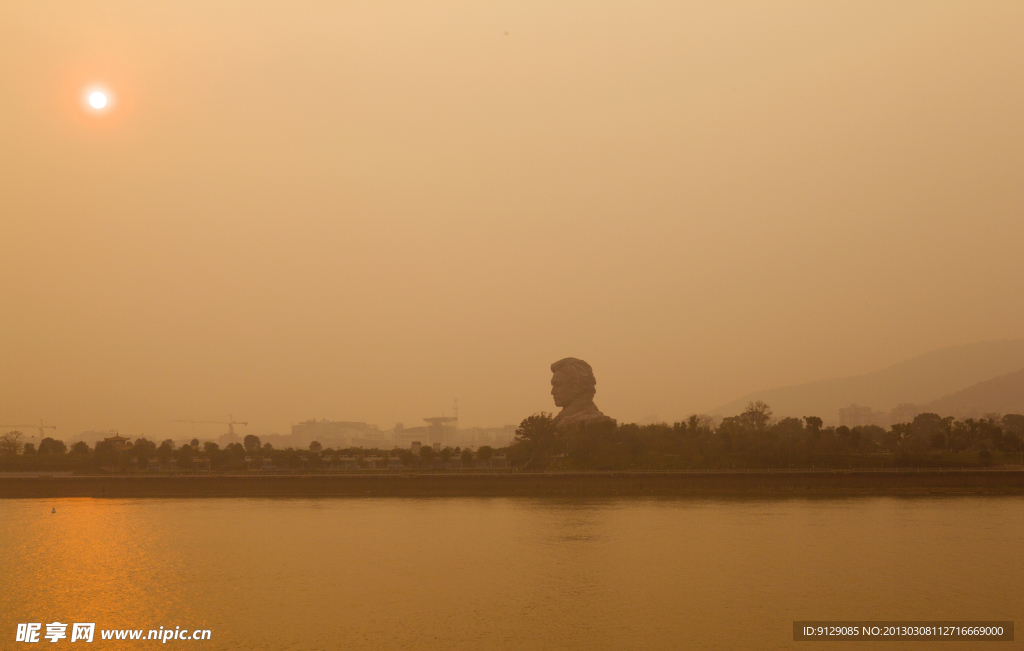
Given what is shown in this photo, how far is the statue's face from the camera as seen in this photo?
87625mm

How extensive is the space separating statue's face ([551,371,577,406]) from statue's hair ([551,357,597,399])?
41 cm

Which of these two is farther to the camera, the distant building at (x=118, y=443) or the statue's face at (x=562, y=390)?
the statue's face at (x=562, y=390)

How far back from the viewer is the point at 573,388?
87500mm

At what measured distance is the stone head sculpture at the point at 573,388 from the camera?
284 feet

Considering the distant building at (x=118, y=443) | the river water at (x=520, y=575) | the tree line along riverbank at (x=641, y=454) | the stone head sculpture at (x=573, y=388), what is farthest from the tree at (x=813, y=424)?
the distant building at (x=118, y=443)

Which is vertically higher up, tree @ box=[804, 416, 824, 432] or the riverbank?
tree @ box=[804, 416, 824, 432]

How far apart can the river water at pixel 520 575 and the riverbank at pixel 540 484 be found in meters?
9.86

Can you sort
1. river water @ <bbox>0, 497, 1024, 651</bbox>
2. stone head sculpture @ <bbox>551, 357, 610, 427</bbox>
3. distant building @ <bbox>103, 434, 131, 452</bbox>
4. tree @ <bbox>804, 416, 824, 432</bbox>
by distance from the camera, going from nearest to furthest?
river water @ <bbox>0, 497, 1024, 651</bbox>
tree @ <bbox>804, 416, 824, 432</bbox>
distant building @ <bbox>103, 434, 131, 452</bbox>
stone head sculpture @ <bbox>551, 357, 610, 427</bbox>

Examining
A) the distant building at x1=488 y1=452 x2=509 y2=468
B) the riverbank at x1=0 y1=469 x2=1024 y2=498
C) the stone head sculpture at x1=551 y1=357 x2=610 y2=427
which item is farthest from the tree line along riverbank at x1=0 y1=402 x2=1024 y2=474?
the stone head sculpture at x1=551 y1=357 x2=610 y2=427

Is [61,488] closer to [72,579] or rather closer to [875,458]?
[72,579]

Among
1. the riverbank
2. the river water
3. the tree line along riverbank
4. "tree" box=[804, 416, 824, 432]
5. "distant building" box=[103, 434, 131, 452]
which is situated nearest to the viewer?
the river water

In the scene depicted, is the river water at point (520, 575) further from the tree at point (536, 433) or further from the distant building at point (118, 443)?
the distant building at point (118, 443)

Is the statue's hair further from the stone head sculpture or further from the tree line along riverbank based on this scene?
the tree line along riverbank

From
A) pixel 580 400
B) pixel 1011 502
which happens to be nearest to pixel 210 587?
pixel 1011 502
